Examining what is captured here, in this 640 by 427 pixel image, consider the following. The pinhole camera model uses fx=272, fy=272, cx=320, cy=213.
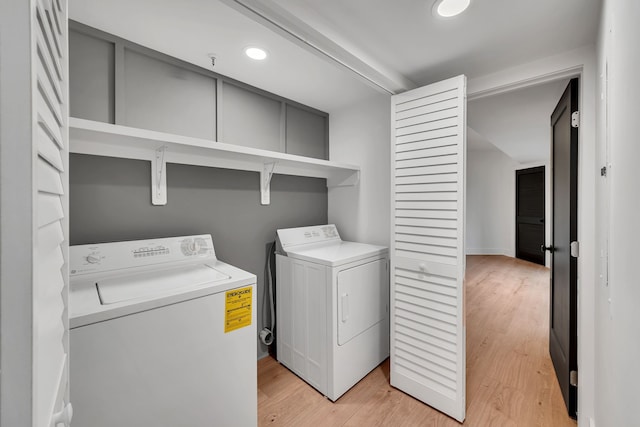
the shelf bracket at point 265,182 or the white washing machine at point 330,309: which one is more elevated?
the shelf bracket at point 265,182

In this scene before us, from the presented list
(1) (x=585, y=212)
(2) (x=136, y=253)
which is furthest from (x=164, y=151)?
(1) (x=585, y=212)

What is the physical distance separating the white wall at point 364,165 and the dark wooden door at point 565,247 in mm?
1193

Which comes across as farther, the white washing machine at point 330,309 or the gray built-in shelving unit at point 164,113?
the white washing machine at point 330,309

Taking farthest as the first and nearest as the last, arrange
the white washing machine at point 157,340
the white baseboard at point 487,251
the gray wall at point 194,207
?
the white baseboard at point 487,251, the gray wall at point 194,207, the white washing machine at point 157,340

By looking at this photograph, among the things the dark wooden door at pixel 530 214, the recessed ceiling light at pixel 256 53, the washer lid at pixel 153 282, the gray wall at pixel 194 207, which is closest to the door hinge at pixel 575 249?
the gray wall at pixel 194 207

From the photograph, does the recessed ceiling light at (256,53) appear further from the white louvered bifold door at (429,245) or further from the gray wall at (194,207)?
the white louvered bifold door at (429,245)

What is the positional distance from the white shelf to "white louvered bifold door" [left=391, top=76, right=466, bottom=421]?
2.22 feet

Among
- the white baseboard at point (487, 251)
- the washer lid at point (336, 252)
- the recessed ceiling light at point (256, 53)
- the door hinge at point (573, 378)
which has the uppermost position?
the recessed ceiling light at point (256, 53)

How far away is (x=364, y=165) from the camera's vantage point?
2523 millimetres

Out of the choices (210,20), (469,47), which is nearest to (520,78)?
(469,47)

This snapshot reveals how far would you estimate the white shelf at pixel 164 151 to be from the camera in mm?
1268

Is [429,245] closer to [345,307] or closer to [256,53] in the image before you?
[345,307]
